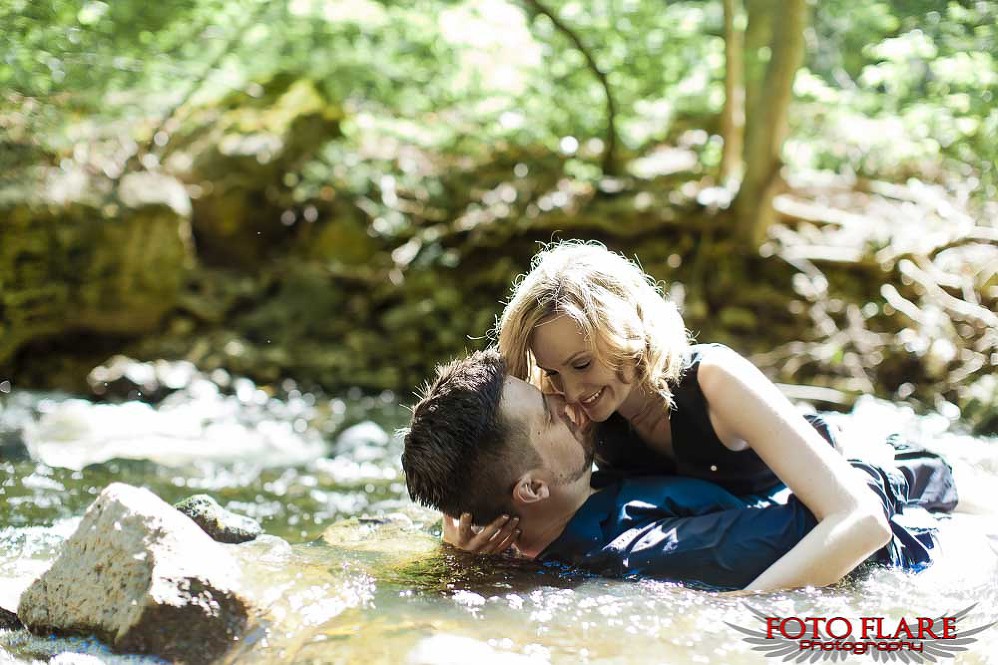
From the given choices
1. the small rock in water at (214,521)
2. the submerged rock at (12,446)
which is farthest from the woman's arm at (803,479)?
the submerged rock at (12,446)

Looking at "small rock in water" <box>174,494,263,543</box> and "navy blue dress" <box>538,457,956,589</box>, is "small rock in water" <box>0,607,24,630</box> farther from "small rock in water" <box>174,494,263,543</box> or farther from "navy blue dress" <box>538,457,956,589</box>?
"navy blue dress" <box>538,457,956,589</box>

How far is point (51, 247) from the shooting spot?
26.3 ft

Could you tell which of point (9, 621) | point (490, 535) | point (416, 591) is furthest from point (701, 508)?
point (9, 621)

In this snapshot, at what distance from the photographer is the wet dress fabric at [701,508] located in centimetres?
272

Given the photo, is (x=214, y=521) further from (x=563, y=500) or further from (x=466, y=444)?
(x=563, y=500)

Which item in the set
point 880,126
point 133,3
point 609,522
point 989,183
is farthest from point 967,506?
point 133,3

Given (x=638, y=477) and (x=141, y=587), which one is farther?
(x=638, y=477)

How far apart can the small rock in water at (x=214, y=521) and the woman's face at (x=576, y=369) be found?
1210mm

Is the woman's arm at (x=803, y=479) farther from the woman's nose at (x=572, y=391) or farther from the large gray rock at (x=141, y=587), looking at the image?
the large gray rock at (x=141, y=587)

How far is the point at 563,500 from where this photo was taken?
2.89 m

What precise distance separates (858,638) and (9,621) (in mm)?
2171

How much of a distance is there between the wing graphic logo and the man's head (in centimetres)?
73

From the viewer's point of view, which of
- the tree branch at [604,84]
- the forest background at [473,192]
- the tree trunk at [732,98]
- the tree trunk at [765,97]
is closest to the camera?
the tree trunk at [765,97]

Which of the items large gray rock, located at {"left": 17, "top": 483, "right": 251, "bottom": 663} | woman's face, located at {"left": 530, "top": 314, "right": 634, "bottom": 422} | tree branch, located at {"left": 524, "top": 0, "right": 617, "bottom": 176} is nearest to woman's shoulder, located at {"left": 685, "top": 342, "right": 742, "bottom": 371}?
woman's face, located at {"left": 530, "top": 314, "right": 634, "bottom": 422}
